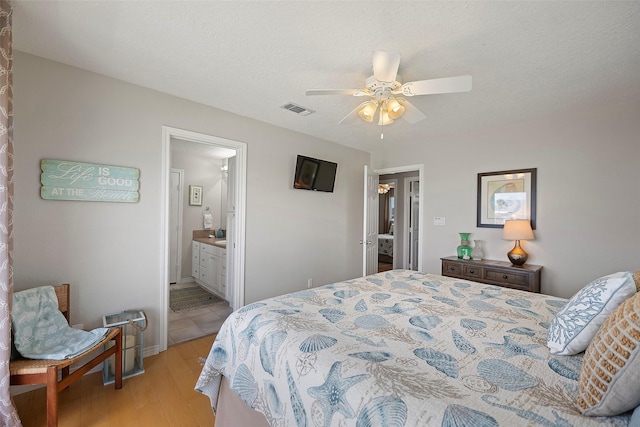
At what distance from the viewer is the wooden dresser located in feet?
9.46

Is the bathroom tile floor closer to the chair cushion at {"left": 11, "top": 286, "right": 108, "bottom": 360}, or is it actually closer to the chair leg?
the chair cushion at {"left": 11, "top": 286, "right": 108, "bottom": 360}

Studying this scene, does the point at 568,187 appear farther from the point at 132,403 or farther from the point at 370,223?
the point at 132,403

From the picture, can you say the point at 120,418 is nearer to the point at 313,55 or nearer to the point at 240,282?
the point at 240,282

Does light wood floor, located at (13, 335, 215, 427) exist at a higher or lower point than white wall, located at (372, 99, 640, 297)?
lower

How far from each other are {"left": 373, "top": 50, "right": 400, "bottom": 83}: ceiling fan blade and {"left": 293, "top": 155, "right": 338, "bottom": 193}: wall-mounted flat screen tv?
197 centimetres

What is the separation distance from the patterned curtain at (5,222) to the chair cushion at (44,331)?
0.22 metres

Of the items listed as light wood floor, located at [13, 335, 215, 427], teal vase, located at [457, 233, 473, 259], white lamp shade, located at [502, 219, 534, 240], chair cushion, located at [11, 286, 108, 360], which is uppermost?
white lamp shade, located at [502, 219, 534, 240]

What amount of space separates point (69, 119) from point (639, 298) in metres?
3.37

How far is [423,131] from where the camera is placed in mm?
→ 3703

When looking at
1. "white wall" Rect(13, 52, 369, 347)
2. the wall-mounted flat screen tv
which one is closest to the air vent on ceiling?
"white wall" Rect(13, 52, 369, 347)

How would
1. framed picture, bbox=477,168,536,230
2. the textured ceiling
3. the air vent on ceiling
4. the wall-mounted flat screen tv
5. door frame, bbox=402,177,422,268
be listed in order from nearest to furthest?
the textured ceiling < the air vent on ceiling < framed picture, bbox=477,168,536,230 < the wall-mounted flat screen tv < door frame, bbox=402,177,422,268

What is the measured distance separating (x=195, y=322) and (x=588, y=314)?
3.49m

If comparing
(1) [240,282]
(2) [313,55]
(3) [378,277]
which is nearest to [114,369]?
(1) [240,282]

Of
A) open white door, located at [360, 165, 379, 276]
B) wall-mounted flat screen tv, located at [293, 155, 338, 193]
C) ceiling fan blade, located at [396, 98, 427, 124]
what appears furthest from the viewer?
open white door, located at [360, 165, 379, 276]
